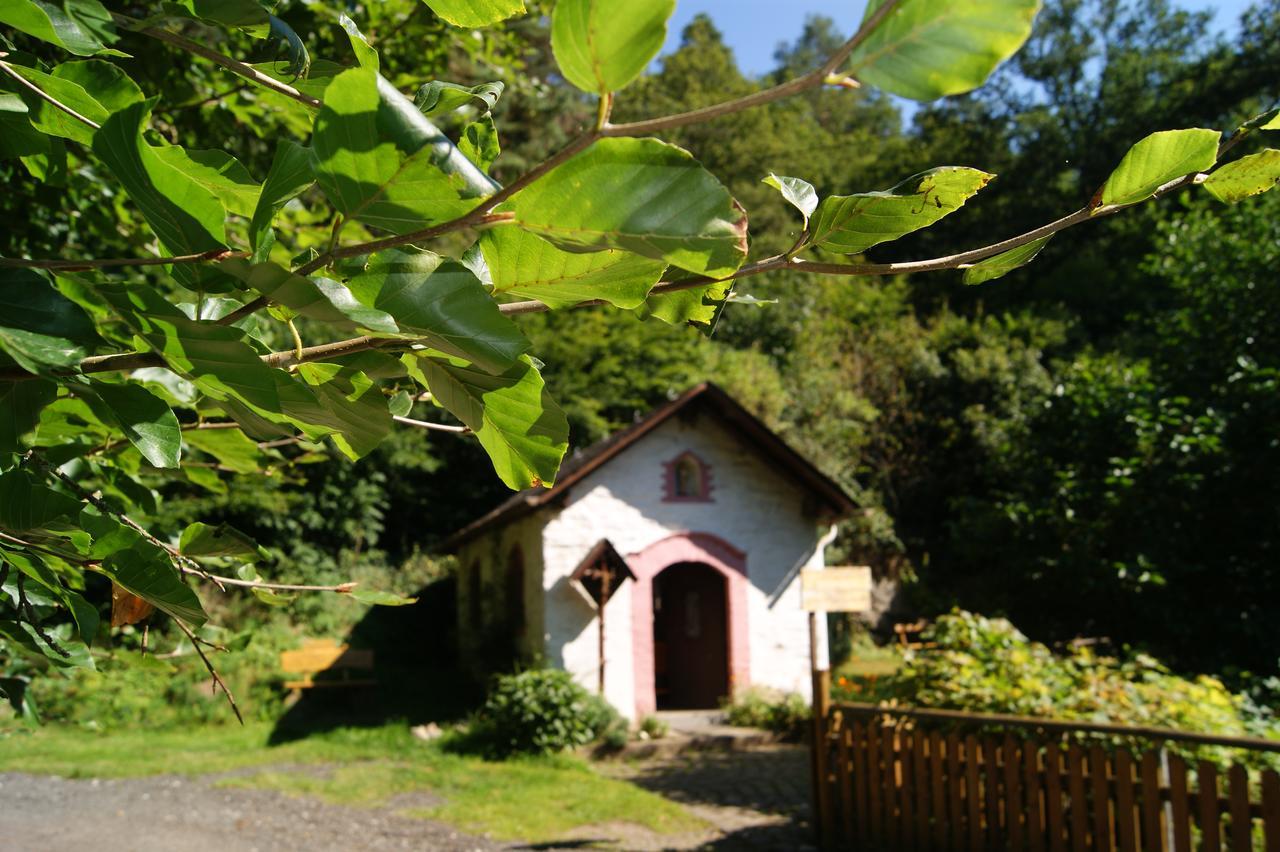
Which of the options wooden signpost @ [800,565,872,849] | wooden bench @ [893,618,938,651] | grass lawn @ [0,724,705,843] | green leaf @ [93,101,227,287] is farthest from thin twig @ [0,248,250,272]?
wooden bench @ [893,618,938,651]

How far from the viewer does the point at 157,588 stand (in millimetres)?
865

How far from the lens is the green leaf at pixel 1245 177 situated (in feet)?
2.41

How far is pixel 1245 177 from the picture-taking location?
747 millimetres

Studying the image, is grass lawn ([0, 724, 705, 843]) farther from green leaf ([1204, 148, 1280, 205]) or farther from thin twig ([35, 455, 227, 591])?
green leaf ([1204, 148, 1280, 205])

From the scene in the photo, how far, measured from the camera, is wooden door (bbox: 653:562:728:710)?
42.5 ft

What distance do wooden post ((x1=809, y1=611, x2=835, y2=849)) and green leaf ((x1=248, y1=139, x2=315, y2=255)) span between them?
20.2 feet

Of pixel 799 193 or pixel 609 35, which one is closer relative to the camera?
pixel 609 35

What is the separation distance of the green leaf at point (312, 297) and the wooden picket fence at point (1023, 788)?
180 inches

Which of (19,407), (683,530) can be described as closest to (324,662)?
(683,530)

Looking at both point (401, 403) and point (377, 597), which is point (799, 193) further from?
point (377, 597)

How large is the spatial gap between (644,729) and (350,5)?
27.9ft

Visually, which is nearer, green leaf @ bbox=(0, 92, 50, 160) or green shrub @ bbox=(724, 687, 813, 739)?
green leaf @ bbox=(0, 92, 50, 160)

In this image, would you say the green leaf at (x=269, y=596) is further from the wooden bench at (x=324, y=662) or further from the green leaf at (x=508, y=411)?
the wooden bench at (x=324, y=662)

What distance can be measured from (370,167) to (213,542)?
669 mm
